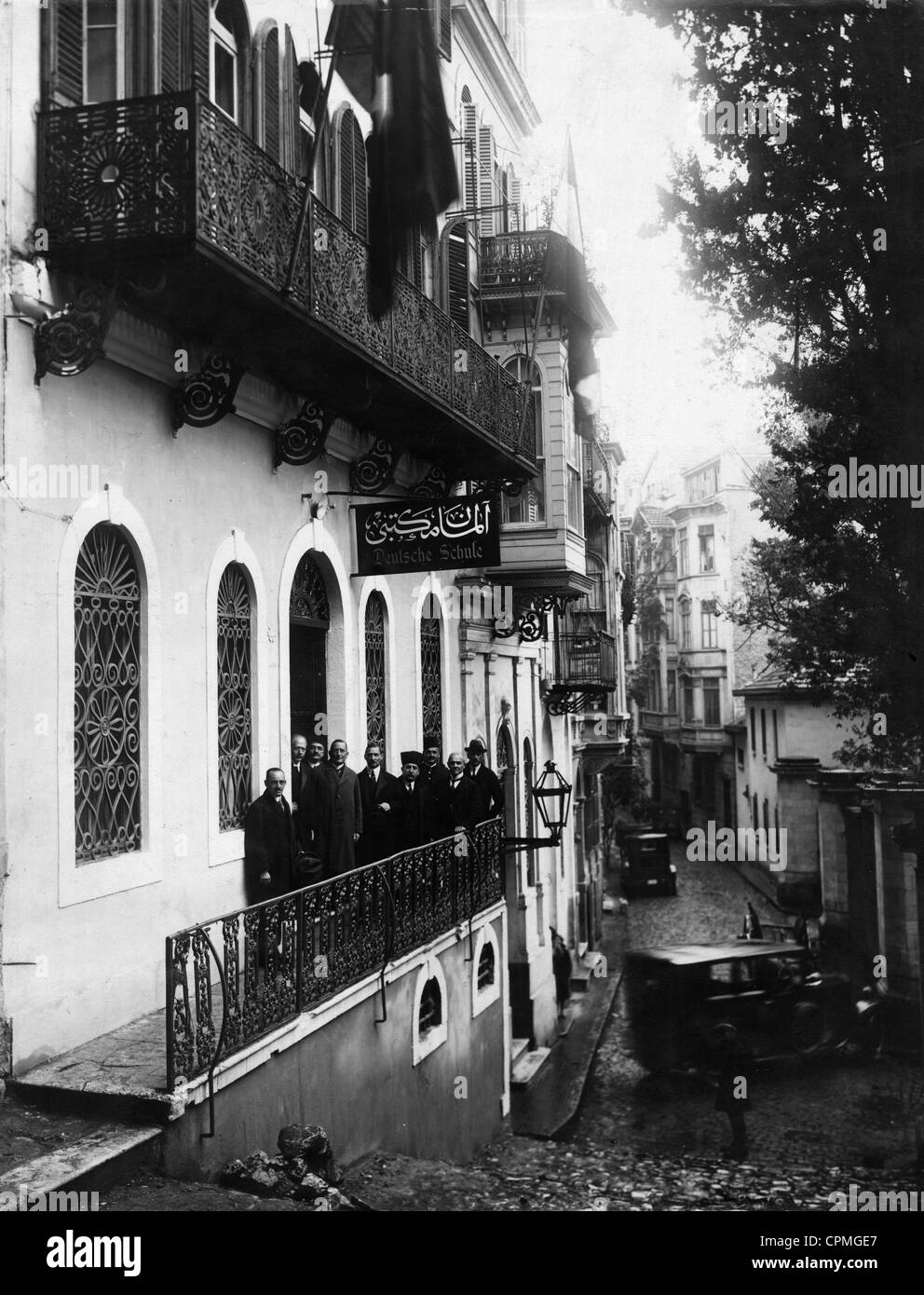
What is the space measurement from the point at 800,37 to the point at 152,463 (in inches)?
273

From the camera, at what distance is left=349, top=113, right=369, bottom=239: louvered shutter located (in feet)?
42.0

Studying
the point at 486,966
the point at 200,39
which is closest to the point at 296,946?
the point at 486,966

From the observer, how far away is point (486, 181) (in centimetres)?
1673

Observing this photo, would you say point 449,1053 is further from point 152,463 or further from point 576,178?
point 576,178

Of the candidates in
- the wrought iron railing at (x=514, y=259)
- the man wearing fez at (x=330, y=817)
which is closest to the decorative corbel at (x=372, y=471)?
the man wearing fez at (x=330, y=817)

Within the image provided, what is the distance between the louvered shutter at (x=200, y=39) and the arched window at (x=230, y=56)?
1.33ft

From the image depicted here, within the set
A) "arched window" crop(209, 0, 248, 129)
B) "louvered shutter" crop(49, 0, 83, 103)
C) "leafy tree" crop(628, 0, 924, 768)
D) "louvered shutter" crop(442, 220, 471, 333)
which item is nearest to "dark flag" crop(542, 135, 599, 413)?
"louvered shutter" crop(442, 220, 471, 333)

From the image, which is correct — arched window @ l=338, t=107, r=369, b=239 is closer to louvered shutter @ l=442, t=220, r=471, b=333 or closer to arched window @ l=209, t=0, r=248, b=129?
arched window @ l=209, t=0, r=248, b=129

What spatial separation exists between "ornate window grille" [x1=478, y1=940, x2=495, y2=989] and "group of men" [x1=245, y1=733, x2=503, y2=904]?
1.96 metres

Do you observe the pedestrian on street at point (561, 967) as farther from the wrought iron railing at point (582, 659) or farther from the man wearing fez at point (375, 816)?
the man wearing fez at point (375, 816)

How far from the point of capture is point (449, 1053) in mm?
12531

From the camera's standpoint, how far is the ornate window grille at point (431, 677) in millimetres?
15922
